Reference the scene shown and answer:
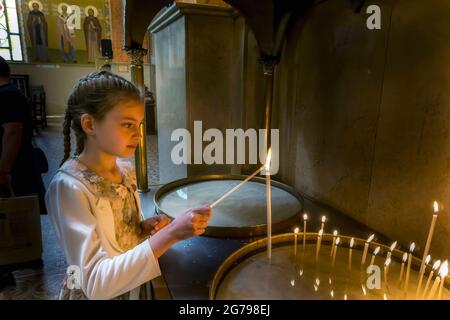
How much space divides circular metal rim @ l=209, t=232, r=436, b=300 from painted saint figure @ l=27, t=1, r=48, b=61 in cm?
1482

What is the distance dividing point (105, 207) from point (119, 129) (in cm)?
28

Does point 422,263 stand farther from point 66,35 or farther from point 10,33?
point 10,33

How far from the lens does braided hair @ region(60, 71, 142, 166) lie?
1071mm

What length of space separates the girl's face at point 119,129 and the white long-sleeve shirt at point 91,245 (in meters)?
0.15

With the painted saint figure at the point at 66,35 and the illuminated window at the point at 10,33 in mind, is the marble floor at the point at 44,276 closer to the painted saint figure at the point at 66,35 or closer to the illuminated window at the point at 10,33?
the painted saint figure at the point at 66,35

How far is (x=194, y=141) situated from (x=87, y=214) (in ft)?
5.92

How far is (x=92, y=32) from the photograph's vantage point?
1321 centimetres

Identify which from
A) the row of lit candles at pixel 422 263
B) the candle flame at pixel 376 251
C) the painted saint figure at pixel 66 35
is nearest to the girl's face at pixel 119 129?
the row of lit candles at pixel 422 263

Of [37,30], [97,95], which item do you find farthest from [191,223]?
[37,30]

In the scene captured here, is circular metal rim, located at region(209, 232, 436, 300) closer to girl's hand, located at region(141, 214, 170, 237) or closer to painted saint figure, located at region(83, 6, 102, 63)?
girl's hand, located at region(141, 214, 170, 237)

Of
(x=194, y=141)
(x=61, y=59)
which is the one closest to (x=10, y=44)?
(x=61, y=59)

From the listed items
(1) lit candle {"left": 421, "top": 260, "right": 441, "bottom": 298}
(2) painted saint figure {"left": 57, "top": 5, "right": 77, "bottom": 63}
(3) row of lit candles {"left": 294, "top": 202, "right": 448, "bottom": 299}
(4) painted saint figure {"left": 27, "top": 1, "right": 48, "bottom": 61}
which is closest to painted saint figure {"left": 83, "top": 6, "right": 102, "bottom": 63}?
(2) painted saint figure {"left": 57, "top": 5, "right": 77, "bottom": 63}

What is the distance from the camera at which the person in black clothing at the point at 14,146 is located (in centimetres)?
233

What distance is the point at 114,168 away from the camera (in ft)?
4.09
